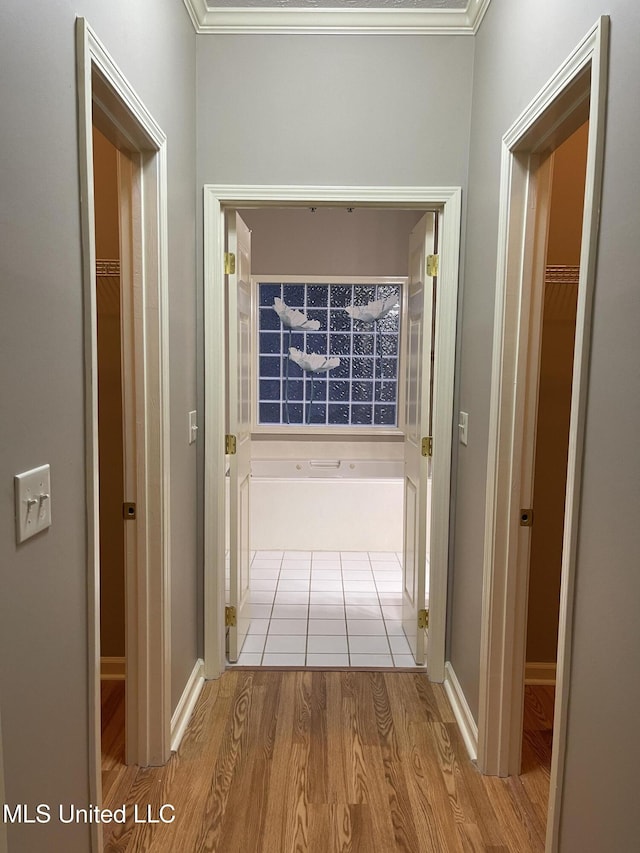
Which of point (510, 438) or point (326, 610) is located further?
point (326, 610)

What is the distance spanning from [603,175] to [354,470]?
4.74 m

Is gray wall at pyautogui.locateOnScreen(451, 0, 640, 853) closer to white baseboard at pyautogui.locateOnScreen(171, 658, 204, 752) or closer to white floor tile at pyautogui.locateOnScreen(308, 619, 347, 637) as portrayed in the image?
white baseboard at pyautogui.locateOnScreen(171, 658, 204, 752)

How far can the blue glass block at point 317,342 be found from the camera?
20.0 feet

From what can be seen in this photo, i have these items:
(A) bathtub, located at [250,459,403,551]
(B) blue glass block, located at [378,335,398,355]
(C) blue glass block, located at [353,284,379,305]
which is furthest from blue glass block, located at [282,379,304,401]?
(A) bathtub, located at [250,459,403,551]

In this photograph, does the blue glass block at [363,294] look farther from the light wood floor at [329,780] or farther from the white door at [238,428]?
the light wood floor at [329,780]

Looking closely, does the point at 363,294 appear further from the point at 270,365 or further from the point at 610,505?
the point at 610,505

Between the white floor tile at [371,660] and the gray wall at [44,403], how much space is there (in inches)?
70.5

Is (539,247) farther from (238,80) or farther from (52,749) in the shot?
(52,749)

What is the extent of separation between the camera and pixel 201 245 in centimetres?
271

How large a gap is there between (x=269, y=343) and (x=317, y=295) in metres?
0.66

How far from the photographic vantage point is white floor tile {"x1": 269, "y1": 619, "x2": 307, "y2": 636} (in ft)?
11.1

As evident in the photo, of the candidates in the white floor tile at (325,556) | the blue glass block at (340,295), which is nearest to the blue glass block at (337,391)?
the blue glass block at (340,295)

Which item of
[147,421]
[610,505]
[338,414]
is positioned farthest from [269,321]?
[610,505]

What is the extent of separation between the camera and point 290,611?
3.65 meters
